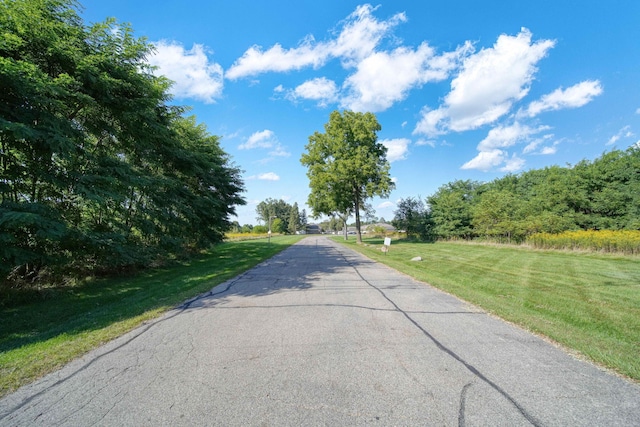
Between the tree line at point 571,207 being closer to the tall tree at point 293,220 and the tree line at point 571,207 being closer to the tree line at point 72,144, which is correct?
the tree line at point 72,144

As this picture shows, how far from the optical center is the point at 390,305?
19.9 feet

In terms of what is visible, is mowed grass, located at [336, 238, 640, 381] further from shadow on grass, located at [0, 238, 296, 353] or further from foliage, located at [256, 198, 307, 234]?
foliage, located at [256, 198, 307, 234]

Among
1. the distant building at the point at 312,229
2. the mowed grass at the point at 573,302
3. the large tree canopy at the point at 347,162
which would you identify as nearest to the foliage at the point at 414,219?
the large tree canopy at the point at 347,162

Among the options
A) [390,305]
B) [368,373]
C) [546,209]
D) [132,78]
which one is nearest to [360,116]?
[546,209]

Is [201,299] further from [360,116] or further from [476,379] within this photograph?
[360,116]

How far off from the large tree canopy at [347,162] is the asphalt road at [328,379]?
22.8 metres

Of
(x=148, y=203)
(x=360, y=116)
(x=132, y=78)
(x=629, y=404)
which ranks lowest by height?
(x=629, y=404)

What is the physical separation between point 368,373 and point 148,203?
39.2 feet

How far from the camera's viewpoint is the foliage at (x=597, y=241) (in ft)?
50.2

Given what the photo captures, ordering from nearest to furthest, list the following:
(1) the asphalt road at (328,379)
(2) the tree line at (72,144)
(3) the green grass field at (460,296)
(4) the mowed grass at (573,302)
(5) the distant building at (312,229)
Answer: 1. (1) the asphalt road at (328,379)
2. (3) the green grass field at (460,296)
3. (4) the mowed grass at (573,302)
4. (2) the tree line at (72,144)
5. (5) the distant building at (312,229)

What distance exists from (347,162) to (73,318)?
23.3 m

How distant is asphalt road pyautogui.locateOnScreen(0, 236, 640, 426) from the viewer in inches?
97.0

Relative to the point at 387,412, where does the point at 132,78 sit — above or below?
above

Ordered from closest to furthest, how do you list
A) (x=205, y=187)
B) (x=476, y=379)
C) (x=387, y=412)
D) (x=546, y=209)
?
(x=387, y=412)
(x=476, y=379)
(x=205, y=187)
(x=546, y=209)
